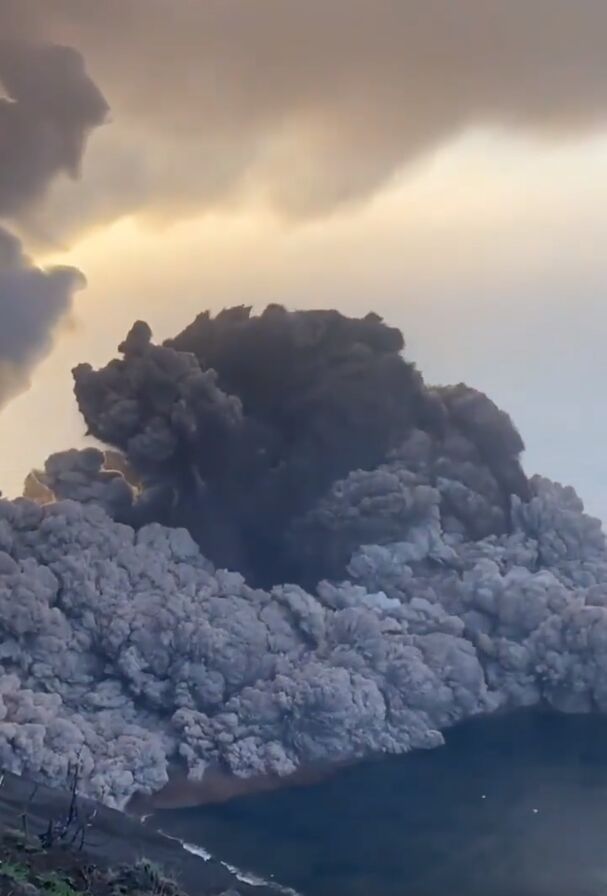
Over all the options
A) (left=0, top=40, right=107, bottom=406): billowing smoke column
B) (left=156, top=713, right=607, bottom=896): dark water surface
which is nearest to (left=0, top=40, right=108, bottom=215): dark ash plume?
(left=0, top=40, right=107, bottom=406): billowing smoke column

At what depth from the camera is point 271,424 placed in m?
11.1

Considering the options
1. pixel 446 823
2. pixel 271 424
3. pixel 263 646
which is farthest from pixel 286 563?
pixel 446 823

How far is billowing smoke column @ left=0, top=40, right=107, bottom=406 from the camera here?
1041cm

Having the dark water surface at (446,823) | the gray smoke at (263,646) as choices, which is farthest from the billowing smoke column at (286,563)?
the dark water surface at (446,823)

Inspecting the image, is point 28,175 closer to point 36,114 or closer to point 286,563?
point 36,114

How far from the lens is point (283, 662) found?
10383mm

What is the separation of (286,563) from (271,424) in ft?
4.40

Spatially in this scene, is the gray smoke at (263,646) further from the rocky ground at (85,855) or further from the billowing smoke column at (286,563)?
the rocky ground at (85,855)

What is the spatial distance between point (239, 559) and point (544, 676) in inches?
120

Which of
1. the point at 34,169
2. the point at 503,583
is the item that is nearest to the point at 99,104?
the point at 34,169

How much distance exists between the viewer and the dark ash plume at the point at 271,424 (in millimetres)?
10734

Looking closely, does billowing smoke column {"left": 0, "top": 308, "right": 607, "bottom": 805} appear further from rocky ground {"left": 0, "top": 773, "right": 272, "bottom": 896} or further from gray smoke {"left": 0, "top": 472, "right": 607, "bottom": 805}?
rocky ground {"left": 0, "top": 773, "right": 272, "bottom": 896}

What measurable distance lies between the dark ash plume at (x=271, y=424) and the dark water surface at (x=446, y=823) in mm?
2075

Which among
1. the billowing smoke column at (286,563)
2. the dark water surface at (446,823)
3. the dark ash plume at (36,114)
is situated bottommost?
the dark water surface at (446,823)
